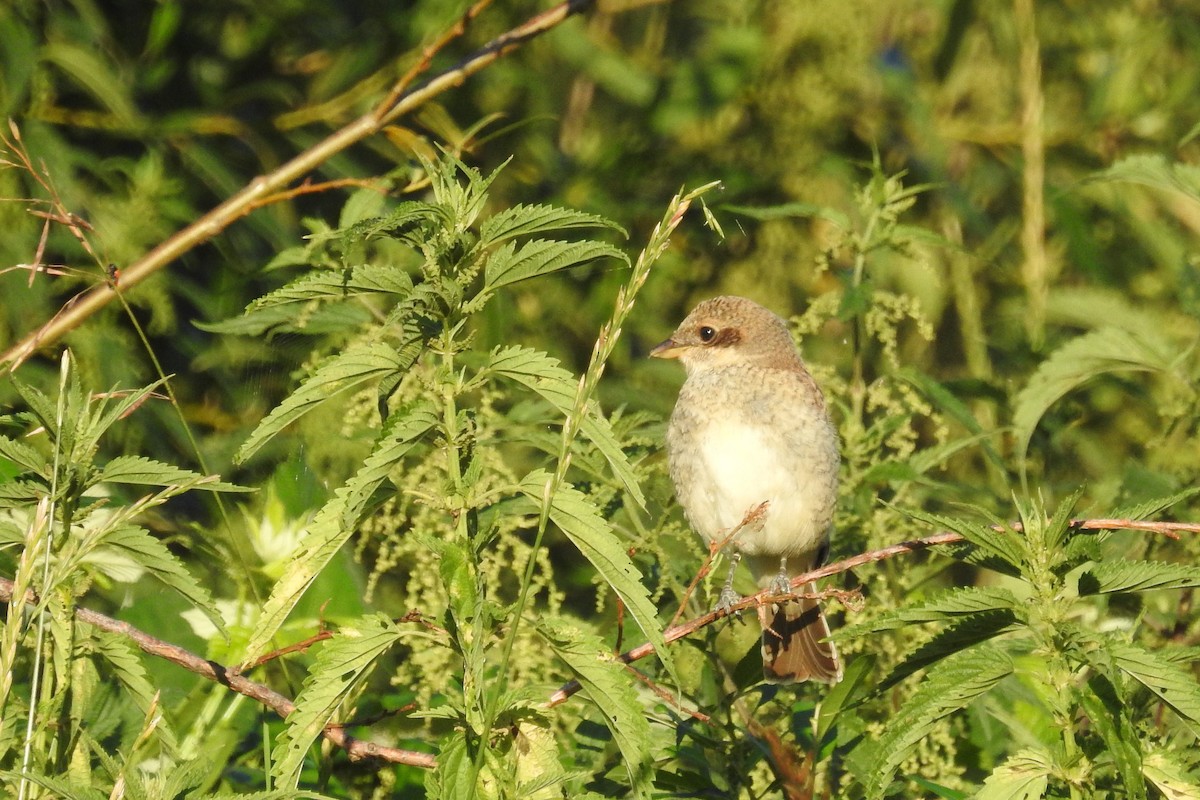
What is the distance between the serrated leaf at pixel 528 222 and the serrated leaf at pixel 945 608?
2.34ft

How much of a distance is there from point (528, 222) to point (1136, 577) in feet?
3.47

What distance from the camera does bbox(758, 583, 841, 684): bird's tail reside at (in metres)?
3.76

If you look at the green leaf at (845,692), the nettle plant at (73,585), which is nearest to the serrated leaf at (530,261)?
the nettle plant at (73,585)

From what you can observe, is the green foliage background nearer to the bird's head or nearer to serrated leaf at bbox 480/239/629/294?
serrated leaf at bbox 480/239/629/294

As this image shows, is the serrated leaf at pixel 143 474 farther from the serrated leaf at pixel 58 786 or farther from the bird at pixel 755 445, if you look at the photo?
the bird at pixel 755 445

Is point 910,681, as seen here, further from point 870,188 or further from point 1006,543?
point 1006,543

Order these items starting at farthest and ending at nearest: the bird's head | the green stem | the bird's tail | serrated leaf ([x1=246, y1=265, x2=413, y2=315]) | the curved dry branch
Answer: the bird's head < the bird's tail < the curved dry branch < serrated leaf ([x1=246, y1=265, x2=413, y2=315]) < the green stem

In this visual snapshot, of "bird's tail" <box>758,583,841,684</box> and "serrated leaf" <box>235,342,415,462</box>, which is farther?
"bird's tail" <box>758,583,841,684</box>

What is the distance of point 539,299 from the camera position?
598cm

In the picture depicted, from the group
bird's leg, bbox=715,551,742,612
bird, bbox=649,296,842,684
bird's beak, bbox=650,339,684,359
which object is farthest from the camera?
bird's beak, bbox=650,339,684,359

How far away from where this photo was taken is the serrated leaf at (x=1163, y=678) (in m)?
2.24

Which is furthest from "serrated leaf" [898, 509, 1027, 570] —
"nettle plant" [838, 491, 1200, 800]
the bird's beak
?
the bird's beak

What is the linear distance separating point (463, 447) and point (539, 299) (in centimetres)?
362

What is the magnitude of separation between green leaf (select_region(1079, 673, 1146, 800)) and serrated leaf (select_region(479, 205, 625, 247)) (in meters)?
1.01
